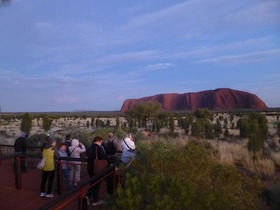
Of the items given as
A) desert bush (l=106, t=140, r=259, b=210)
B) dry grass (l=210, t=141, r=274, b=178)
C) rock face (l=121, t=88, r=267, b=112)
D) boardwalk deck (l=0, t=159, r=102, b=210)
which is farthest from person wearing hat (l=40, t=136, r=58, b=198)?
rock face (l=121, t=88, r=267, b=112)

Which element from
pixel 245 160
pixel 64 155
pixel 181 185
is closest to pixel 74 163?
pixel 64 155

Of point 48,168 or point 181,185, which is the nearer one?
point 181,185

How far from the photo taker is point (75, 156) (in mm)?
9141

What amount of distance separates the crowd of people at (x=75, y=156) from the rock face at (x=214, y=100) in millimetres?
123824

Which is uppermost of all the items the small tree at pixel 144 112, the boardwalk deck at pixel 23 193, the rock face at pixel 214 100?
the rock face at pixel 214 100

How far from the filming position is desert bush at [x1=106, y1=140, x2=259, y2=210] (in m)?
5.07

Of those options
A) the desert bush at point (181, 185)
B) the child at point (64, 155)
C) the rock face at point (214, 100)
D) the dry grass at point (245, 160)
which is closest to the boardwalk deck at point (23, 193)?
the child at point (64, 155)

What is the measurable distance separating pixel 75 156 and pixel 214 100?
459ft

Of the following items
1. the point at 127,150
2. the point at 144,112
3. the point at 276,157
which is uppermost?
the point at 144,112

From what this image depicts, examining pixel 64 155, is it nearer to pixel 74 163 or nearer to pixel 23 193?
pixel 74 163

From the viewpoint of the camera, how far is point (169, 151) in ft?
23.7

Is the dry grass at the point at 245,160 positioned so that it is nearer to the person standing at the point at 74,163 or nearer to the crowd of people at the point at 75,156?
the crowd of people at the point at 75,156

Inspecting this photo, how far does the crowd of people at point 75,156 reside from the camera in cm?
759

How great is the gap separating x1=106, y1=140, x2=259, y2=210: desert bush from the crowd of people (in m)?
0.71
